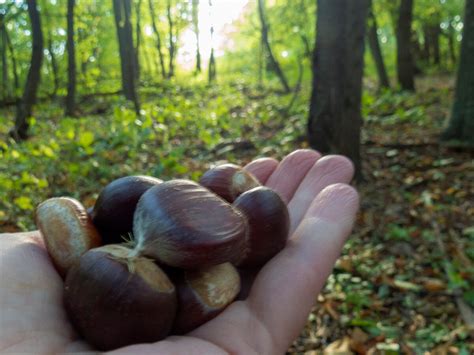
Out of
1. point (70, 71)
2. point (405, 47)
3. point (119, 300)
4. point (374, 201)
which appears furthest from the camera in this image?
point (405, 47)

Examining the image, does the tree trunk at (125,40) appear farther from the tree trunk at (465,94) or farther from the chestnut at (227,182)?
→ the chestnut at (227,182)

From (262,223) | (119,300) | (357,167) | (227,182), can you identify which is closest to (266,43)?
(357,167)

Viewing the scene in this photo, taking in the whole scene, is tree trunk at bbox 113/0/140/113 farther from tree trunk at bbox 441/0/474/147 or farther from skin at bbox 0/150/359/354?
skin at bbox 0/150/359/354

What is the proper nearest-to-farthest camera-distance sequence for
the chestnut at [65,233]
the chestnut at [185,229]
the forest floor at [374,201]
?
the chestnut at [185,229] → the chestnut at [65,233] → the forest floor at [374,201]

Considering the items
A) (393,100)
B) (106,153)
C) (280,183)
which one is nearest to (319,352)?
(280,183)

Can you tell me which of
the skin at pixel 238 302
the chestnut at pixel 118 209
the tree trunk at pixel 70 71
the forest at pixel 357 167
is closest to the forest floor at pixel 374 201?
the forest at pixel 357 167

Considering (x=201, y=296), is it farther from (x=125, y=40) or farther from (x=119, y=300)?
(x=125, y=40)
